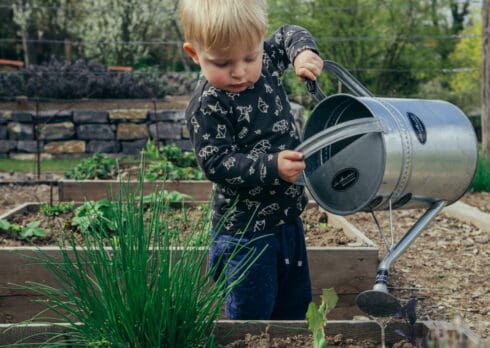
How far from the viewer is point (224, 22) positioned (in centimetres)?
174

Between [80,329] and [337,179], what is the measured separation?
0.83m

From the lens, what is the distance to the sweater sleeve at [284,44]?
7.23ft

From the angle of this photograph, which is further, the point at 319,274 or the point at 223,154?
the point at 319,274

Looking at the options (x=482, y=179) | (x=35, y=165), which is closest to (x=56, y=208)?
(x=482, y=179)

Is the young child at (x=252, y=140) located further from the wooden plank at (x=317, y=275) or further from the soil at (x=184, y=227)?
the soil at (x=184, y=227)

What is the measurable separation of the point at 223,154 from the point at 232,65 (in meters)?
0.28

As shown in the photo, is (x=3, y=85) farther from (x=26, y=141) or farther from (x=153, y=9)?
(x=153, y=9)

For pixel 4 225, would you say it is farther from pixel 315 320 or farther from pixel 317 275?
pixel 315 320

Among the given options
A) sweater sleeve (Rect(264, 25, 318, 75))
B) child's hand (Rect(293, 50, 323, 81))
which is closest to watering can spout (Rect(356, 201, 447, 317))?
child's hand (Rect(293, 50, 323, 81))

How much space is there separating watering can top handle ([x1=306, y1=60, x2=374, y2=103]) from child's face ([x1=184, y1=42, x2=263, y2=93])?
0.24 metres

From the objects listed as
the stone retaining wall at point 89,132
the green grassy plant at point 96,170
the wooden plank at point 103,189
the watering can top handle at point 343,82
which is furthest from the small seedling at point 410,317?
the stone retaining wall at point 89,132

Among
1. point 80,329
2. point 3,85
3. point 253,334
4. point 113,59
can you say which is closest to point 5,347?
point 80,329

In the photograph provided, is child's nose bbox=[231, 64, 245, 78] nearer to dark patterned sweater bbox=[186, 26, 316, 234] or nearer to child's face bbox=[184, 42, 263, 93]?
child's face bbox=[184, 42, 263, 93]

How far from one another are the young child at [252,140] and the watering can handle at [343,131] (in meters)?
0.06
